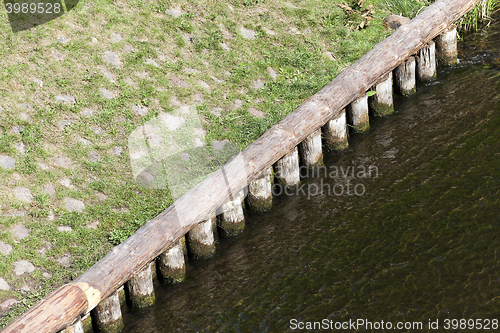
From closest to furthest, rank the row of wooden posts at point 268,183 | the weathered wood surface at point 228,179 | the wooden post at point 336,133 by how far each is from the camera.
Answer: the weathered wood surface at point 228,179 < the row of wooden posts at point 268,183 < the wooden post at point 336,133

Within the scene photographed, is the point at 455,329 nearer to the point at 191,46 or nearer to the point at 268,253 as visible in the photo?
the point at 268,253

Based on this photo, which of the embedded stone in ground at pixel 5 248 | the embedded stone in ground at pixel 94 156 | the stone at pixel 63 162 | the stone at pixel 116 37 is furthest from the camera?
the stone at pixel 116 37

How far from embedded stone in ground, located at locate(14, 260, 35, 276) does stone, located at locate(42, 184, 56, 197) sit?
1027 mm

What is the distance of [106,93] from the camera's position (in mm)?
8070

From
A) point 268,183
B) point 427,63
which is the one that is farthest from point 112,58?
point 427,63

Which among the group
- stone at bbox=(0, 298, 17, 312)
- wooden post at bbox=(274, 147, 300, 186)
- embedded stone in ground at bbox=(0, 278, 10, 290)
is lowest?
stone at bbox=(0, 298, 17, 312)

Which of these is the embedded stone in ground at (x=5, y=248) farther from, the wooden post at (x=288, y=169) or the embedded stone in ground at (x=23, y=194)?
the wooden post at (x=288, y=169)

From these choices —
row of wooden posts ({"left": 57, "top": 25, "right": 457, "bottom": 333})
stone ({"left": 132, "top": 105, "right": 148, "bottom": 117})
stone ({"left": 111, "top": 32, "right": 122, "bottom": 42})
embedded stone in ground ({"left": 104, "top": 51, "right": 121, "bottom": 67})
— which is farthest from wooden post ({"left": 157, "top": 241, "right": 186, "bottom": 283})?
stone ({"left": 111, "top": 32, "right": 122, "bottom": 42})

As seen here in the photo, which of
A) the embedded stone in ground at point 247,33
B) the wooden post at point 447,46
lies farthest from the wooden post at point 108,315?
the wooden post at point 447,46

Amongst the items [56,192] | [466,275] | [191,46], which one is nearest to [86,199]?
[56,192]

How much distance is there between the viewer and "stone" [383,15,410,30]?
1042 cm

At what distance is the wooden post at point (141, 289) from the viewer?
5.95m

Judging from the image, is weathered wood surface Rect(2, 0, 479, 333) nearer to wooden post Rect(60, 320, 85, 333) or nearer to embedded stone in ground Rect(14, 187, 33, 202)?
wooden post Rect(60, 320, 85, 333)

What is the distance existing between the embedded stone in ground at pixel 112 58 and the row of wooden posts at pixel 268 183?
3172 mm
